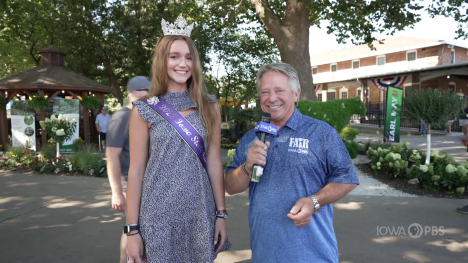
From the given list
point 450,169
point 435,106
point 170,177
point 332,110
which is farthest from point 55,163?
point 435,106

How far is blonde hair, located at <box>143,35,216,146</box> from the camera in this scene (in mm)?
1959

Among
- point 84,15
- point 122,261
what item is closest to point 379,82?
point 84,15

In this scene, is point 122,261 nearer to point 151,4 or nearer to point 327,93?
point 151,4

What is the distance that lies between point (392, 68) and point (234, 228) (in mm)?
33374

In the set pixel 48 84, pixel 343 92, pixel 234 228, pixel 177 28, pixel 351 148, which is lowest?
pixel 234 228

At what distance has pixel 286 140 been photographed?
1.84 m

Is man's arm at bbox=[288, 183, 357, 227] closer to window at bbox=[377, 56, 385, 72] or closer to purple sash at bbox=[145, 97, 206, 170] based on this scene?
purple sash at bbox=[145, 97, 206, 170]

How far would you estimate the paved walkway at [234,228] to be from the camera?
13.0ft

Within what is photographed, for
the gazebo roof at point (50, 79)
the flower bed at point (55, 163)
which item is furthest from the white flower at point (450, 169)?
the gazebo roof at point (50, 79)

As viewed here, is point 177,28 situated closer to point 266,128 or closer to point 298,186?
point 266,128

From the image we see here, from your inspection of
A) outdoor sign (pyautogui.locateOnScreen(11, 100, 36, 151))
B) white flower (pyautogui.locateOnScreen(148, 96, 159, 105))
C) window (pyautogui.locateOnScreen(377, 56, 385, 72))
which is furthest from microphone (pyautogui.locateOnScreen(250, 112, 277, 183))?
window (pyautogui.locateOnScreen(377, 56, 385, 72))

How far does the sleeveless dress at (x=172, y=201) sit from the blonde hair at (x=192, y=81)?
0.17 m

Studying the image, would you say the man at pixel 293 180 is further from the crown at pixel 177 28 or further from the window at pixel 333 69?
the window at pixel 333 69

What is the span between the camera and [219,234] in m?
2.02
